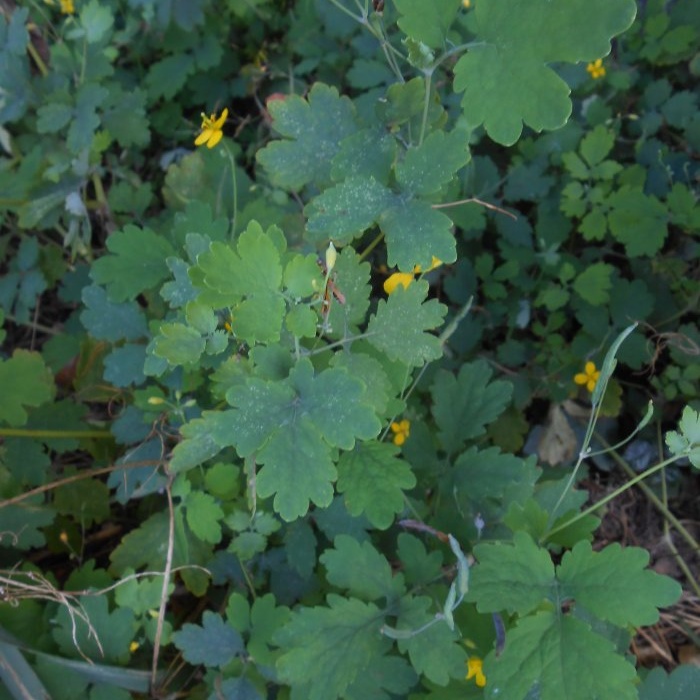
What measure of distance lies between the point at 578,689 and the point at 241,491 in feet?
3.08

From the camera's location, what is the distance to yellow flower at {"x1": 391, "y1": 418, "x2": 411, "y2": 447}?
1823 mm

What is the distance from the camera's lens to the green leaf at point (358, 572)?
4.86 feet

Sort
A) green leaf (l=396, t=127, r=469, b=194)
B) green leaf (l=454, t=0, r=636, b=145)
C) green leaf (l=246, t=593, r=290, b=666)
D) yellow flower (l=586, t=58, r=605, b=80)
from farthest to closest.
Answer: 1. yellow flower (l=586, t=58, r=605, b=80)
2. green leaf (l=246, t=593, r=290, b=666)
3. green leaf (l=396, t=127, r=469, b=194)
4. green leaf (l=454, t=0, r=636, b=145)

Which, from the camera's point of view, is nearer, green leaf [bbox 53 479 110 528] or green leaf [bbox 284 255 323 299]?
green leaf [bbox 284 255 323 299]

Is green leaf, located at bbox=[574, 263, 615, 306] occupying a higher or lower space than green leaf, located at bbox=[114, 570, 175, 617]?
higher

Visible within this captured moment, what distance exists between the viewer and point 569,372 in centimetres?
222

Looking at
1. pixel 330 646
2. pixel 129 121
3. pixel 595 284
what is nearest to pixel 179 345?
pixel 330 646

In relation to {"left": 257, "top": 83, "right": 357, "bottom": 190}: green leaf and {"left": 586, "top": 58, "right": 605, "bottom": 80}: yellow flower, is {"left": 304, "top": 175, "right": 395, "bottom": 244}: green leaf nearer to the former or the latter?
{"left": 257, "top": 83, "right": 357, "bottom": 190}: green leaf

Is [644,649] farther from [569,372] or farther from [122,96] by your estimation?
[122,96]

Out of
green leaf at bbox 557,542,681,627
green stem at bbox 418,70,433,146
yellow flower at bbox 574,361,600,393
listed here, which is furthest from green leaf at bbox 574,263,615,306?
green leaf at bbox 557,542,681,627

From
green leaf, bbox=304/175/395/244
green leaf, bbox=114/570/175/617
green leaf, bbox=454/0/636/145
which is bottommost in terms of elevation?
green leaf, bbox=114/570/175/617

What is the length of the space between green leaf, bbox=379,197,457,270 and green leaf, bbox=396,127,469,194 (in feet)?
0.12

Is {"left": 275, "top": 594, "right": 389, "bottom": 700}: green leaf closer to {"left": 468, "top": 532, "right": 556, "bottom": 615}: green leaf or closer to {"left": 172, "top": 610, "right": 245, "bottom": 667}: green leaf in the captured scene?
{"left": 172, "top": 610, "right": 245, "bottom": 667}: green leaf

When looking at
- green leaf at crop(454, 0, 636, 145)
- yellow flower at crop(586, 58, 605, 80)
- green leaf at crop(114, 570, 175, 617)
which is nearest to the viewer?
green leaf at crop(454, 0, 636, 145)
